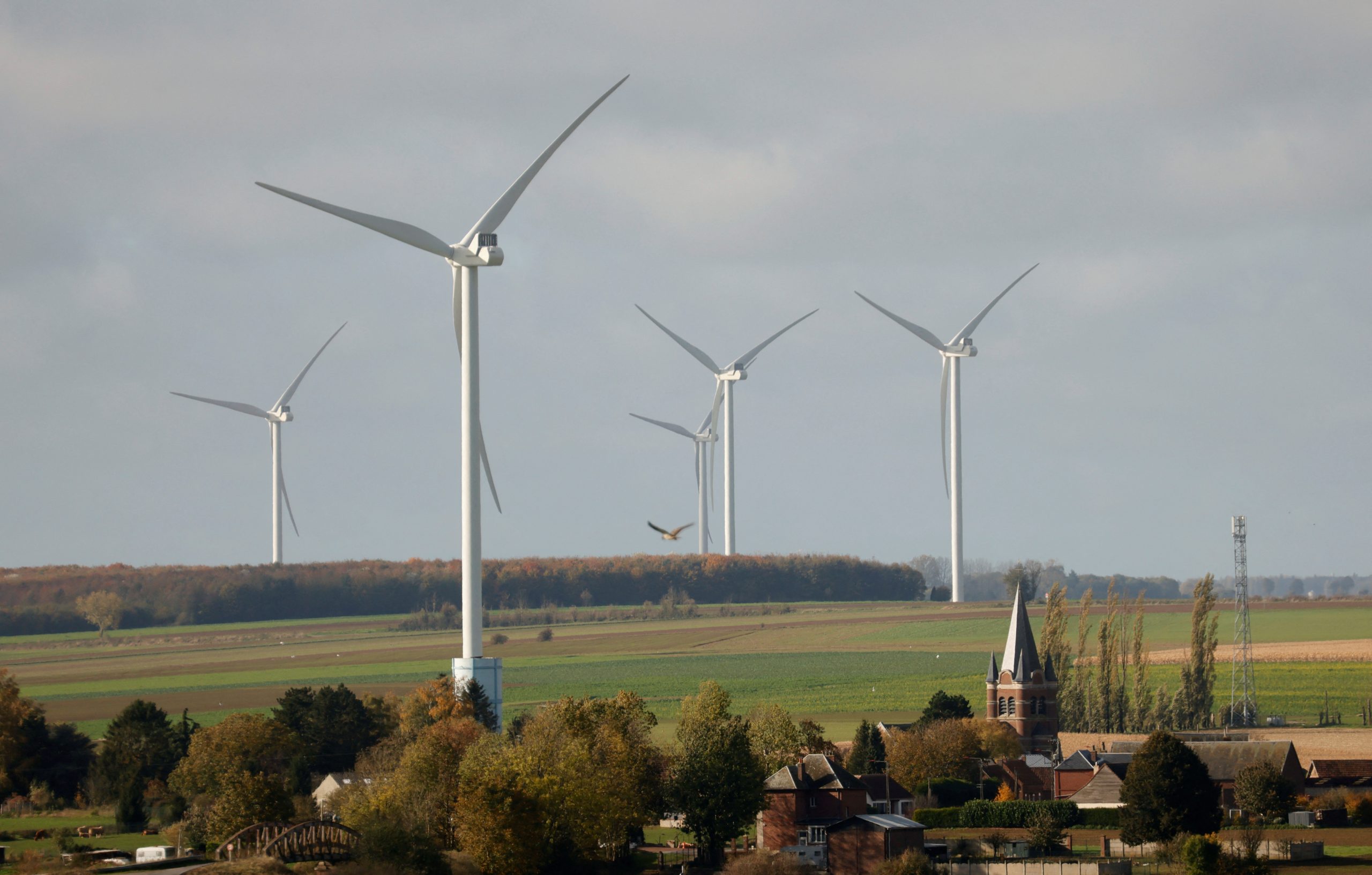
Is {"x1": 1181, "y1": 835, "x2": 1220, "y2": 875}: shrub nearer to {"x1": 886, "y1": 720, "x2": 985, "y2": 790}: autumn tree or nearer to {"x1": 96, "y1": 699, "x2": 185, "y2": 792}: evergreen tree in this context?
{"x1": 886, "y1": 720, "x2": 985, "y2": 790}: autumn tree

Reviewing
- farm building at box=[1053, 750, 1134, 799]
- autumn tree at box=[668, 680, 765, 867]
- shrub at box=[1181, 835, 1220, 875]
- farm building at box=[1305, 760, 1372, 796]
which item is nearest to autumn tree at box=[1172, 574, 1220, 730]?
farm building at box=[1305, 760, 1372, 796]

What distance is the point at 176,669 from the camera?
6462 inches

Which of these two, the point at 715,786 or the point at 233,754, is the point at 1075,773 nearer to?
the point at 715,786

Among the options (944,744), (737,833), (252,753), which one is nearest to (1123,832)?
(737,833)

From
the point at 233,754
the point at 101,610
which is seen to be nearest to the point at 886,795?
the point at 233,754

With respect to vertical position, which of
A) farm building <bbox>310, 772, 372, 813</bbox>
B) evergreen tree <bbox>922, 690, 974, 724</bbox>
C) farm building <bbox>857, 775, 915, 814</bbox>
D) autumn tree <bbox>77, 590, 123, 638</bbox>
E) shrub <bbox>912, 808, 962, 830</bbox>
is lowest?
shrub <bbox>912, 808, 962, 830</bbox>

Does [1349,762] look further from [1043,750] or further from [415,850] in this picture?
[415,850]

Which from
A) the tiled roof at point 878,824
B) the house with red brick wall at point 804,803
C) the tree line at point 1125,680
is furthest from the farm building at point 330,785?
the tree line at point 1125,680

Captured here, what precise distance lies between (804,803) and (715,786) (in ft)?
29.3

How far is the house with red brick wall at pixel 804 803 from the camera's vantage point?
92375mm

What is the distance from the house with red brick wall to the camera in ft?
303

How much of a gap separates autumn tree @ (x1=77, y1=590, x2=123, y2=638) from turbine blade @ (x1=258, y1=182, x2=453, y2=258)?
11687 cm

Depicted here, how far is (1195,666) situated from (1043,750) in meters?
15.8

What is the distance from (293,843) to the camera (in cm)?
7262
